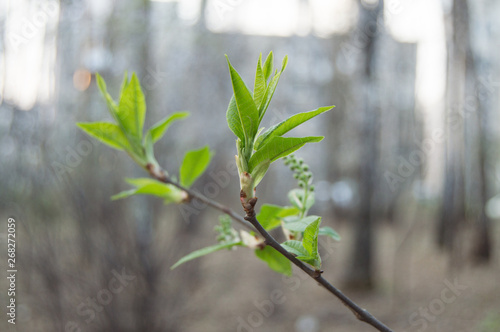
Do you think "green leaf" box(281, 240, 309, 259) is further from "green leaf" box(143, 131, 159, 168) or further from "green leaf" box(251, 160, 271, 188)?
"green leaf" box(143, 131, 159, 168)

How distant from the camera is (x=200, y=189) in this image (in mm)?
3551

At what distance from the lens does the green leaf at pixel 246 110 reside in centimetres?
45

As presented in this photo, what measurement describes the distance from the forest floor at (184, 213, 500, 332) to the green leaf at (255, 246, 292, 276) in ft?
10.4

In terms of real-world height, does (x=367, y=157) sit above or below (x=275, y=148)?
below

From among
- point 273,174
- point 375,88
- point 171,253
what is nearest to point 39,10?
point 171,253

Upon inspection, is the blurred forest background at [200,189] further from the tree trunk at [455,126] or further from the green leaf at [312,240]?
the green leaf at [312,240]

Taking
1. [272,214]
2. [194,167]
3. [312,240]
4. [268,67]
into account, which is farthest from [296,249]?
[194,167]

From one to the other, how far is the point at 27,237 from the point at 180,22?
279cm

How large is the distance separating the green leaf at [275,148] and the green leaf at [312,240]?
3.6 inches

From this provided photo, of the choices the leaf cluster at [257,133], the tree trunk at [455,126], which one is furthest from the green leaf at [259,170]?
the tree trunk at [455,126]

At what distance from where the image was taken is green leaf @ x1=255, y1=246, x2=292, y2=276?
2.04 feet

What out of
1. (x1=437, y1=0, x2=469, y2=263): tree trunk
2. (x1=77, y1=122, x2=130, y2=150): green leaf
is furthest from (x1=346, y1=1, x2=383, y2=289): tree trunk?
(x1=77, y1=122, x2=130, y2=150): green leaf

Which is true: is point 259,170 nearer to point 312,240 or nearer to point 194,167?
point 312,240

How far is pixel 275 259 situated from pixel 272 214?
0.07 m
